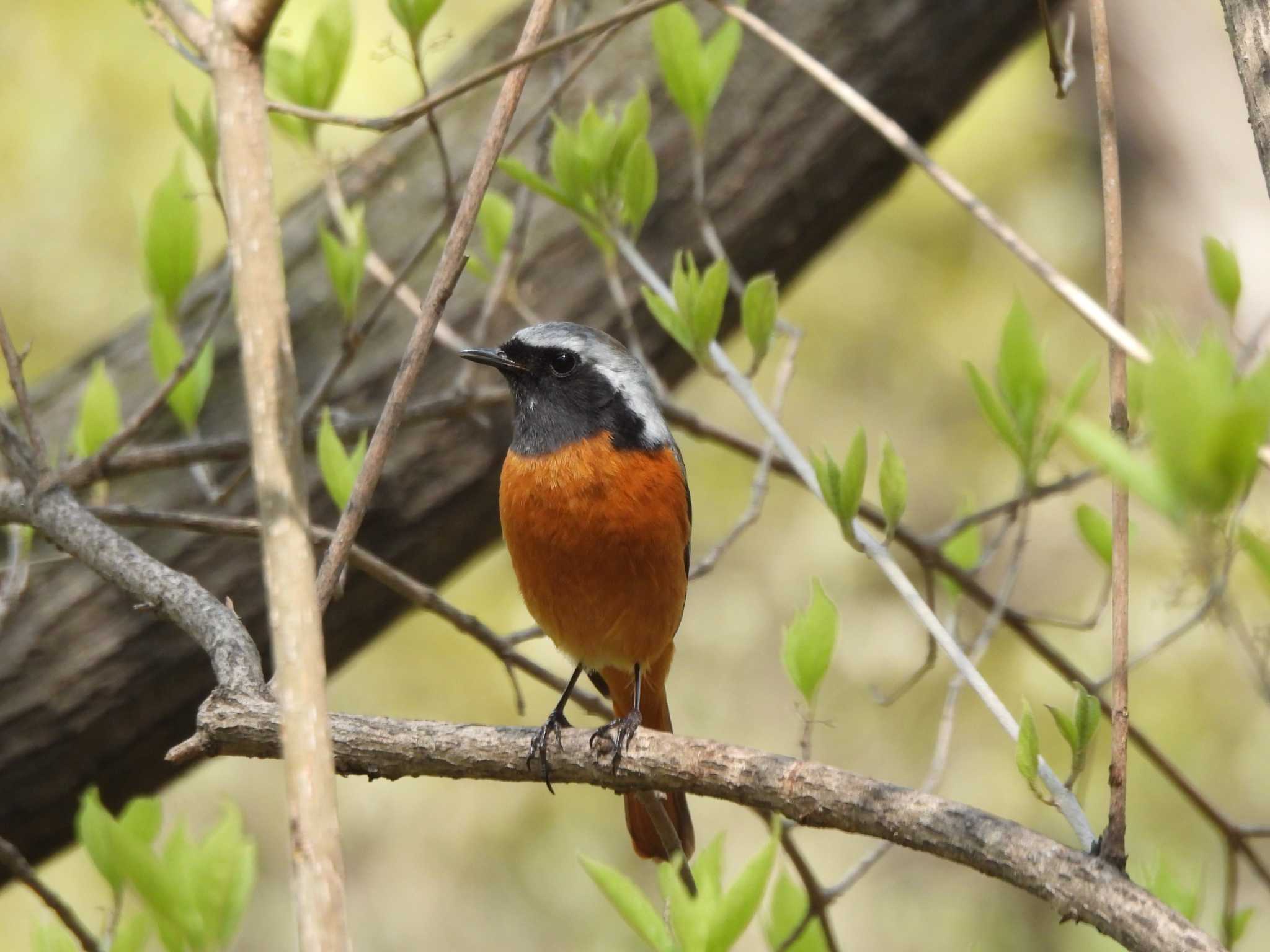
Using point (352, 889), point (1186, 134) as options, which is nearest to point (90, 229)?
point (352, 889)

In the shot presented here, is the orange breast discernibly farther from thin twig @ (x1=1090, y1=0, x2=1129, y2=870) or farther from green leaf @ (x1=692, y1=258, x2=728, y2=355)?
thin twig @ (x1=1090, y1=0, x2=1129, y2=870)

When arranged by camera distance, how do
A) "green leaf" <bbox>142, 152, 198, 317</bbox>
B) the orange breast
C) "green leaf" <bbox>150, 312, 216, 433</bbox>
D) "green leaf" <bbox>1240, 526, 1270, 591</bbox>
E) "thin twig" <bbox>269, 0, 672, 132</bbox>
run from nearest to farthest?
1. "green leaf" <bbox>1240, 526, 1270, 591</bbox>
2. "thin twig" <bbox>269, 0, 672, 132</bbox>
3. "green leaf" <bbox>142, 152, 198, 317</bbox>
4. "green leaf" <bbox>150, 312, 216, 433</bbox>
5. the orange breast

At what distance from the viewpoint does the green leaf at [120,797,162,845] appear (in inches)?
104

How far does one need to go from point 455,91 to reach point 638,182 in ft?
3.84

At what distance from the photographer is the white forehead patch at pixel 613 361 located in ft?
13.3

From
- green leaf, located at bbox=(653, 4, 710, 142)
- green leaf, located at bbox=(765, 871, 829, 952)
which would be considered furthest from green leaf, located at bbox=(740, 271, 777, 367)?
green leaf, located at bbox=(765, 871, 829, 952)

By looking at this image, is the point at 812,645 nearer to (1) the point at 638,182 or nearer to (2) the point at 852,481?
(2) the point at 852,481

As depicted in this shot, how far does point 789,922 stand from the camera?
2.76 meters

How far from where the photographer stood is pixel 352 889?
810 centimetres

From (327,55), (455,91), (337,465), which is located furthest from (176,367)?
(455,91)

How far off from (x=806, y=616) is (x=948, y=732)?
51cm

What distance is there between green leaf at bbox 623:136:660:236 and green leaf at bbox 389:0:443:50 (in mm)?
573

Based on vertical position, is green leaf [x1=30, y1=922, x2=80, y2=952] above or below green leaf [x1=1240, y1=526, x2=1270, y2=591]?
below

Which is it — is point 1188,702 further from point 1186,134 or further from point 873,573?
point 1186,134
